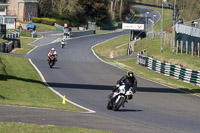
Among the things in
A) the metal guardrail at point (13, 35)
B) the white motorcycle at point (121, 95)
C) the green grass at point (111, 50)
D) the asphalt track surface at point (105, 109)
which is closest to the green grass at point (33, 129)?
the asphalt track surface at point (105, 109)

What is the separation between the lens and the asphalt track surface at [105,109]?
13391 millimetres

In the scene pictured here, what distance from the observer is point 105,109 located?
18.5 meters

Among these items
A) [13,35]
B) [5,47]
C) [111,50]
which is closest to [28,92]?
[5,47]

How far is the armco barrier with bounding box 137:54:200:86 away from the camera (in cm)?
3450

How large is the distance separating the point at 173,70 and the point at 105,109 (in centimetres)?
2062

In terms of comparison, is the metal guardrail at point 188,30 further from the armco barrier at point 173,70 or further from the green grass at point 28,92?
the green grass at point 28,92

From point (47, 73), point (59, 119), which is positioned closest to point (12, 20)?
point (47, 73)

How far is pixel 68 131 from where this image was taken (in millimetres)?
11383

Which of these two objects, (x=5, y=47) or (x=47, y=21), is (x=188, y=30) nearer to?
(x=5, y=47)

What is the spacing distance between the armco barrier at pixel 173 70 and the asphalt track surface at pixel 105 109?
13.6 ft

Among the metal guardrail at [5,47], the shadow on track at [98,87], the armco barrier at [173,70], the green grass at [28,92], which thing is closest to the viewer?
the green grass at [28,92]

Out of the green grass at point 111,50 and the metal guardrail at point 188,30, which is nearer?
the metal guardrail at point 188,30

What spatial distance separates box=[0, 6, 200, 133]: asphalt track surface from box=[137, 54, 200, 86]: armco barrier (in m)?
4.15

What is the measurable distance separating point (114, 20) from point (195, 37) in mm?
80191
